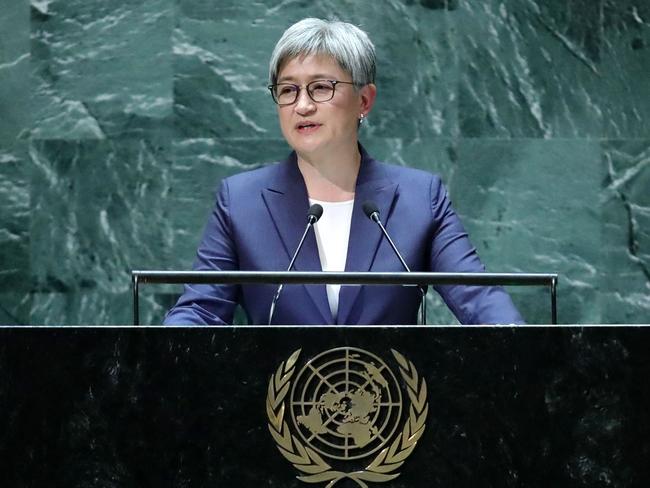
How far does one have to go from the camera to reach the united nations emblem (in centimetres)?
223

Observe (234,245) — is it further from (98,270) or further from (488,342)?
(98,270)

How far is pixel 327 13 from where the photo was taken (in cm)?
485

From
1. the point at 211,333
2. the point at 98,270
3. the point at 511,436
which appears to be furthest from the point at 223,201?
the point at 98,270

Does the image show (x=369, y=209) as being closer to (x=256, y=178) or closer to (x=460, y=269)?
(x=460, y=269)

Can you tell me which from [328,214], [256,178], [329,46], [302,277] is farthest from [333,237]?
[302,277]

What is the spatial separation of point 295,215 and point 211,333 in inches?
41.2

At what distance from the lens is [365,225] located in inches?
128

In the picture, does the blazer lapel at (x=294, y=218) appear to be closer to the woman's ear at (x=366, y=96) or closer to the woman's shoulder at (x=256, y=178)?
the woman's shoulder at (x=256, y=178)

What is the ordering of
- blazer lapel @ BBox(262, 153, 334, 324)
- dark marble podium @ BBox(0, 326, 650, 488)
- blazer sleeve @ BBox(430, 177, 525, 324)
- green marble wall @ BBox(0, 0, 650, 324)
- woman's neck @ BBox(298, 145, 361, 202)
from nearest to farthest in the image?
dark marble podium @ BBox(0, 326, 650, 488) → blazer sleeve @ BBox(430, 177, 525, 324) → blazer lapel @ BBox(262, 153, 334, 324) → woman's neck @ BBox(298, 145, 361, 202) → green marble wall @ BBox(0, 0, 650, 324)

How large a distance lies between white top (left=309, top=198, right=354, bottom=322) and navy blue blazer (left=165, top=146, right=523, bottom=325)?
40mm

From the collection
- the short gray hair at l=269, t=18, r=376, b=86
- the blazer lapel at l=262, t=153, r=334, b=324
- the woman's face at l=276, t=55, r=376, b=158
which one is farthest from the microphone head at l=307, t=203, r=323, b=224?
the short gray hair at l=269, t=18, r=376, b=86

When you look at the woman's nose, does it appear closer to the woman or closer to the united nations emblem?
the woman

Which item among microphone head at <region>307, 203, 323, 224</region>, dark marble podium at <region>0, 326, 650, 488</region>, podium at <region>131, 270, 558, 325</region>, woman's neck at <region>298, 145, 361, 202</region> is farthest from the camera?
woman's neck at <region>298, 145, 361, 202</region>

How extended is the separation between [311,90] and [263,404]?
1275 millimetres
